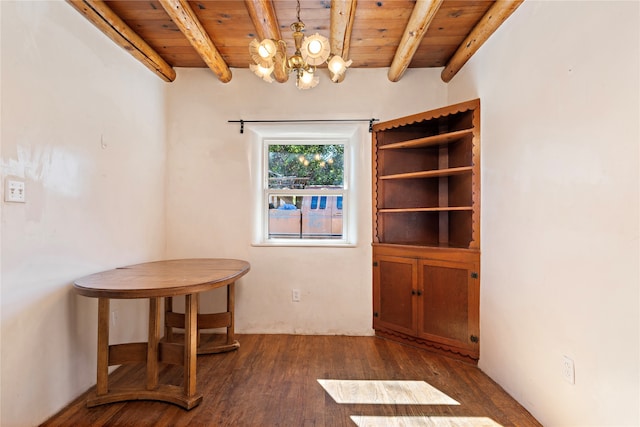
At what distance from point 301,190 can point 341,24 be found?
1552 mm

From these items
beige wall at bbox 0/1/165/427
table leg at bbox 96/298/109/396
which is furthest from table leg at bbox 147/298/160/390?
beige wall at bbox 0/1/165/427

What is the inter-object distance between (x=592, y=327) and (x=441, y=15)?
2.15 meters

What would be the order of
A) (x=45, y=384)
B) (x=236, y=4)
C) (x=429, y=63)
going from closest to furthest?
(x=45, y=384)
(x=236, y=4)
(x=429, y=63)

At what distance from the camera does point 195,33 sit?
2.28 meters

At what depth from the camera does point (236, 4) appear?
217cm

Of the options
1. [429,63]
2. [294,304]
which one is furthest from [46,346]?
[429,63]

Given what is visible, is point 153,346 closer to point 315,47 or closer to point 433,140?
point 315,47

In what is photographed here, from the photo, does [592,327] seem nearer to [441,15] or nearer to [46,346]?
[441,15]

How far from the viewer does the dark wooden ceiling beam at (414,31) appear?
6.54 feet

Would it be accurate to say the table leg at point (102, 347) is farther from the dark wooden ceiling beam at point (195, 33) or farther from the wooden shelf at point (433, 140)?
the wooden shelf at point (433, 140)

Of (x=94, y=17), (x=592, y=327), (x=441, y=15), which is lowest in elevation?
(x=592, y=327)

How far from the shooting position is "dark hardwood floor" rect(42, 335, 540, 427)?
173 centimetres

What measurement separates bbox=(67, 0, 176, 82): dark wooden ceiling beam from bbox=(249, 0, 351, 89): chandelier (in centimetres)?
111

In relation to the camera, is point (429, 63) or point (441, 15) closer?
point (441, 15)
